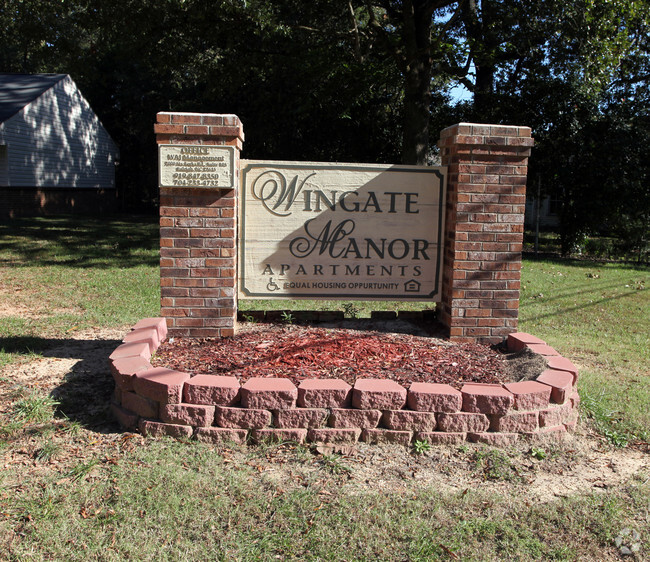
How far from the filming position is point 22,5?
14539mm

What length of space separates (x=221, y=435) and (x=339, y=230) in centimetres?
219

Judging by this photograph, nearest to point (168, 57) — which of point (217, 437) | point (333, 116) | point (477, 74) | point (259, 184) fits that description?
point (333, 116)

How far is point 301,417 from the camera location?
358 cm

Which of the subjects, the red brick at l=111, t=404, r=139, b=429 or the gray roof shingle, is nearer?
the red brick at l=111, t=404, r=139, b=429

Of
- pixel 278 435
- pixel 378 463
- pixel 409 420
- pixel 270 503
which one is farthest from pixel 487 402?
pixel 270 503

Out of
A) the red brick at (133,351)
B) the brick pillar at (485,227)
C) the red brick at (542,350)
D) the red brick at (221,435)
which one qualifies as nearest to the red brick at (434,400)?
the red brick at (221,435)

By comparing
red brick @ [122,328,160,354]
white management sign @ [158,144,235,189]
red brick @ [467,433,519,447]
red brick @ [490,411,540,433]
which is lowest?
red brick @ [467,433,519,447]

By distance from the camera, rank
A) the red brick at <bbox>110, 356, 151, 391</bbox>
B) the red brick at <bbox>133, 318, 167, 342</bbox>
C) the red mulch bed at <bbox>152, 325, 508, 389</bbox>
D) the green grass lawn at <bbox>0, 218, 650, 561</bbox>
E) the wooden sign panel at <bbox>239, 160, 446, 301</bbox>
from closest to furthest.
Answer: the green grass lawn at <bbox>0, 218, 650, 561</bbox> → the red brick at <bbox>110, 356, 151, 391</bbox> → the red mulch bed at <bbox>152, 325, 508, 389</bbox> → the red brick at <bbox>133, 318, 167, 342</bbox> → the wooden sign panel at <bbox>239, 160, 446, 301</bbox>

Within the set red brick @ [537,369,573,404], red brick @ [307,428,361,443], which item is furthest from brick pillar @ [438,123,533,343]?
red brick @ [307,428,361,443]

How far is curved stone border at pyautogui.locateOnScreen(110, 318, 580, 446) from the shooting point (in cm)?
357

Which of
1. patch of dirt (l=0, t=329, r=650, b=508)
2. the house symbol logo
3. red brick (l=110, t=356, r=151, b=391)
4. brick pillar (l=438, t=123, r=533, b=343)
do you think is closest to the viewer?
patch of dirt (l=0, t=329, r=650, b=508)

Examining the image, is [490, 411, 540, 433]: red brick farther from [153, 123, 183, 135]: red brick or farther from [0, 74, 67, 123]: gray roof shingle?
[0, 74, 67, 123]: gray roof shingle

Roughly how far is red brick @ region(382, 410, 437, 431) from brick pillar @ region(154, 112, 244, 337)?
1765 millimetres

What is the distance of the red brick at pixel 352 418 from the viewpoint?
3582 mm
